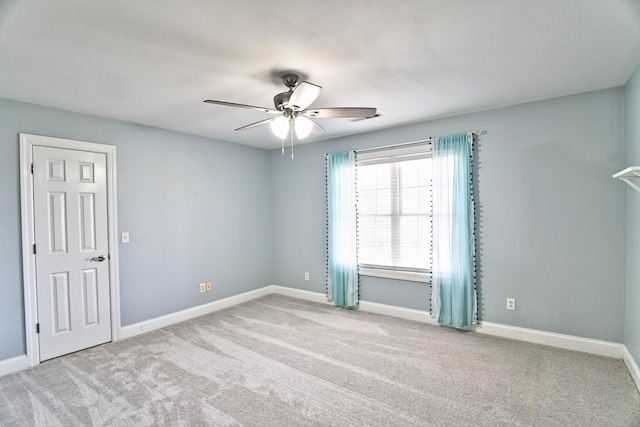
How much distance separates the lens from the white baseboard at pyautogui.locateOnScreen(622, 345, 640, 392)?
7.82ft

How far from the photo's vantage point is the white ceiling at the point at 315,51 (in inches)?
65.4

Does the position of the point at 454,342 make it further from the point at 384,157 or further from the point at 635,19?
the point at 635,19

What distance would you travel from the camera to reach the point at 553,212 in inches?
122

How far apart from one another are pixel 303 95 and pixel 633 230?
117 inches

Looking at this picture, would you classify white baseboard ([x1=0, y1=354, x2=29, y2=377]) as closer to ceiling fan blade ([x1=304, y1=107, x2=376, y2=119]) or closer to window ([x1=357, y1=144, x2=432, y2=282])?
ceiling fan blade ([x1=304, y1=107, x2=376, y2=119])

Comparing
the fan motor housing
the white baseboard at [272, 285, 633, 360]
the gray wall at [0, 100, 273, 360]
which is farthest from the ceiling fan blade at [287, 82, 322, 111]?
the white baseboard at [272, 285, 633, 360]

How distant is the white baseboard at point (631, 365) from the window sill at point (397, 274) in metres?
1.78

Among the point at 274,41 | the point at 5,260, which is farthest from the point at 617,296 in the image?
the point at 5,260

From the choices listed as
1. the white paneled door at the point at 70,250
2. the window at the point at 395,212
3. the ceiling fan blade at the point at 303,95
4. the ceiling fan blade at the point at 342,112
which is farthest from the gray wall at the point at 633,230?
the white paneled door at the point at 70,250

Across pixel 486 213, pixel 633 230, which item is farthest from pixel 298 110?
pixel 633 230

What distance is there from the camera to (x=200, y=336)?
11.6ft

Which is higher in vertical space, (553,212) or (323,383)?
(553,212)

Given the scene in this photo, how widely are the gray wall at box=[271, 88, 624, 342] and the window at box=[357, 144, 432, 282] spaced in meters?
0.34

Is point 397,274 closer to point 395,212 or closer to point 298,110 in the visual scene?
point 395,212
